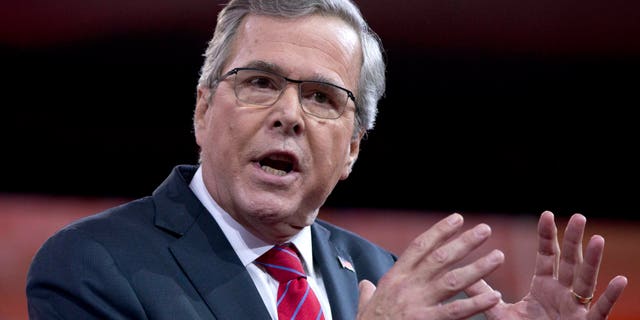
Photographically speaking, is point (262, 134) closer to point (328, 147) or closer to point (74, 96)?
point (328, 147)

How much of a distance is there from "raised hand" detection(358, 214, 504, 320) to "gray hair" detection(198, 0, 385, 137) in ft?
2.14

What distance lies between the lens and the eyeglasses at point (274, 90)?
186 cm

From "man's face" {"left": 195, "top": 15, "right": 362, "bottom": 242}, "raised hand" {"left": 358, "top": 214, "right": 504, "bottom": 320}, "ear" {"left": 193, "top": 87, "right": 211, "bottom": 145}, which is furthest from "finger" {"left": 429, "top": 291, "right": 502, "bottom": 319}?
"ear" {"left": 193, "top": 87, "right": 211, "bottom": 145}

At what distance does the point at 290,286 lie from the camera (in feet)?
6.04

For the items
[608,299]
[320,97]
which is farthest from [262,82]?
[608,299]

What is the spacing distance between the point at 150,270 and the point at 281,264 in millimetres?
352

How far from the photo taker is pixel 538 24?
4.08 m

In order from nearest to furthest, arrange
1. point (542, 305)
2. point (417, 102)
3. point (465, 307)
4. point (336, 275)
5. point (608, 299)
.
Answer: point (465, 307) < point (608, 299) < point (542, 305) < point (336, 275) < point (417, 102)

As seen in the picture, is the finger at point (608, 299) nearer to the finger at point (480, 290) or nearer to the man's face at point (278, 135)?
the finger at point (480, 290)

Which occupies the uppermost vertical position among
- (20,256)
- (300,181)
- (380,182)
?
(300,181)

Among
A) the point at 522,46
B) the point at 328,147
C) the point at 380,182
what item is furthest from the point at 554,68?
the point at 328,147

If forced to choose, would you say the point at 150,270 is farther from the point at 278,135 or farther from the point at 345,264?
the point at 345,264

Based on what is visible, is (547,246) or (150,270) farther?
(547,246)

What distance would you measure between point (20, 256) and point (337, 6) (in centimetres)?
183
